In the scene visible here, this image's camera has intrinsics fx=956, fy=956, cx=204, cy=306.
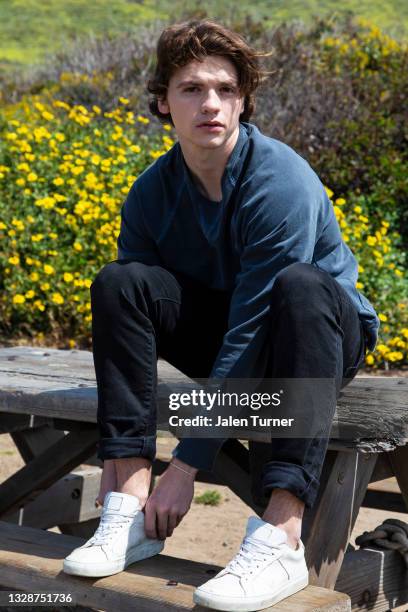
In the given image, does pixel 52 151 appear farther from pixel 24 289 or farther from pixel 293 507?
pixel 293 507

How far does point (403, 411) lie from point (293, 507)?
381 mm

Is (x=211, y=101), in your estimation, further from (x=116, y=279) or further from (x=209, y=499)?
(x=209, y=499)

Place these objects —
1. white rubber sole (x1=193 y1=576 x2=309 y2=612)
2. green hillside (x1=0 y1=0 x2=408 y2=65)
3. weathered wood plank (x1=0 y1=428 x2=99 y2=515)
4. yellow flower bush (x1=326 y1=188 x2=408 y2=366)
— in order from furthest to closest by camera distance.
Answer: green hillside (x1=0 y1=0 x2=408 y2=65), yellow flower bush (x1=326 y1=188 x2=408 y2=366), weathered wood plank (x1=0 y1=428 x2=99 y2=515), white rubber sole (x1=193 y1=576 x2=309 y2=612)

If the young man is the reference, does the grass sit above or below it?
below

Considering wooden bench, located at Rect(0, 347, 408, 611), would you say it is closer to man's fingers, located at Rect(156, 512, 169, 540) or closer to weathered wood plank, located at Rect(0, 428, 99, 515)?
weathered wood plank, located at Rect(0, 428, 99, 515)

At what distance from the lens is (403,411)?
2156mm

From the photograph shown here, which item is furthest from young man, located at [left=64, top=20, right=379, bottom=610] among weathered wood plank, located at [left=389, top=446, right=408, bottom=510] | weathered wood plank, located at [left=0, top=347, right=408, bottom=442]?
weathered wood plank, located at [left=389, top=446, right=408, bottom=510]

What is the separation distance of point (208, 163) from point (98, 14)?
2525 centimetres

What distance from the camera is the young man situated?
195cm

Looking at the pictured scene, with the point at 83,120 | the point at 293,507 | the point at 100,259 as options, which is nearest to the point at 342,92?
the point at 83,120

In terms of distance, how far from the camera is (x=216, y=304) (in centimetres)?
242

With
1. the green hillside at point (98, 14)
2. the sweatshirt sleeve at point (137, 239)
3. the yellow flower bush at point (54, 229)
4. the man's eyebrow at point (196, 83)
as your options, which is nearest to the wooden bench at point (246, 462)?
the sweatshirt sleeve at point (137, 239)

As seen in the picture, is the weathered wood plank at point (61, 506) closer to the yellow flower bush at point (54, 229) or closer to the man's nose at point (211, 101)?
the man's nose at point (211, 101)

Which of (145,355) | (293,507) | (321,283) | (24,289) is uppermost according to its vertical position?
(321,283)
